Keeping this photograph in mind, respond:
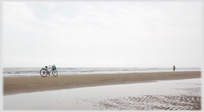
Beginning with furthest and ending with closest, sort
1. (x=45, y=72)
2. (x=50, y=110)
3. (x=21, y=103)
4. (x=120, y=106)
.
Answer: (x=45, y=72), (x=21, y=103), (x=120, y=106), (x=50, y=110)

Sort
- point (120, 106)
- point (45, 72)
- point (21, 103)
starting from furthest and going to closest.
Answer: point (45, 72) < point (21, 103) < point (120, 106)

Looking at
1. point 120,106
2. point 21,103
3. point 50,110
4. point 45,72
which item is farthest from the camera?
point 45,72

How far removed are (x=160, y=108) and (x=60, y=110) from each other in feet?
16.3

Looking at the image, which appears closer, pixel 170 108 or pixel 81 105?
pixel 170 108

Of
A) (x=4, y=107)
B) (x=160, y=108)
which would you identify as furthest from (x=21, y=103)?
(x=160, y=108)

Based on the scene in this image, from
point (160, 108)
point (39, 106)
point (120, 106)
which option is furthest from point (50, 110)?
point (160, 108)

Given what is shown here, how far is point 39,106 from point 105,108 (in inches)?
136

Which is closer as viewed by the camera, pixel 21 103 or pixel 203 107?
pixel 203 107

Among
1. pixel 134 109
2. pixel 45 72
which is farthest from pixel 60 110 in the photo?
pixel 45 72

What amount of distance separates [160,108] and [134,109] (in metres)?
1.33

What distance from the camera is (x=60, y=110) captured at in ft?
23.8

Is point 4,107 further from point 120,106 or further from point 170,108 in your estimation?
point 170,108

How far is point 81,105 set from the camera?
805 centimetres

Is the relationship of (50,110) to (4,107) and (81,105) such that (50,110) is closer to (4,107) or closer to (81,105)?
(81,105)
